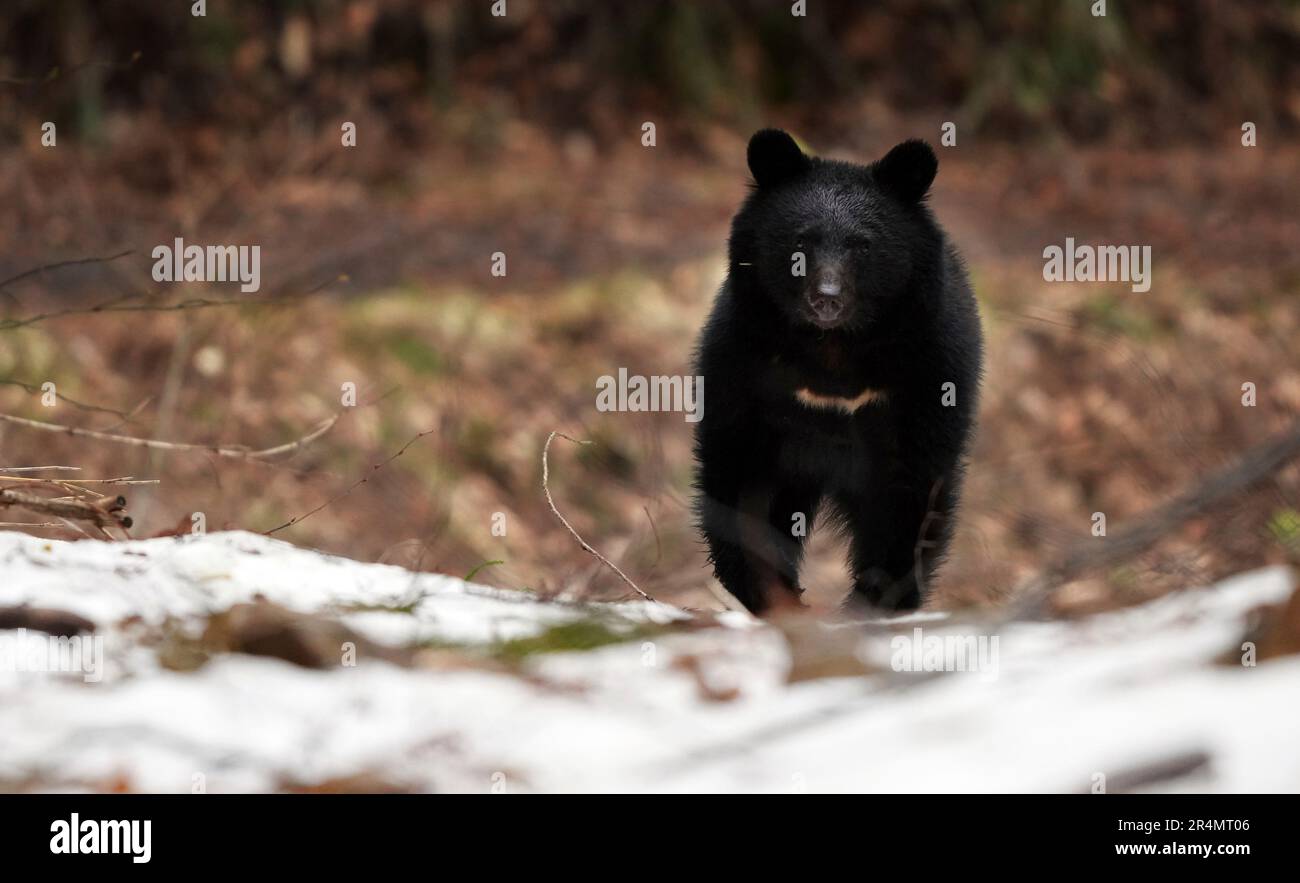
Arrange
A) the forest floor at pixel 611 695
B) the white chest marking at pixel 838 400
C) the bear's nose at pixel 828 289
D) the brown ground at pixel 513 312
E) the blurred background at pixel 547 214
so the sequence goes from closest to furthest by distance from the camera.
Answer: the forest floor at pixel 611 695, the bear's nose at pixel 828 289, the white chest marking at pixel 838 400, the brown ground at pixel 513 312, the blurred background at pixel 547 214

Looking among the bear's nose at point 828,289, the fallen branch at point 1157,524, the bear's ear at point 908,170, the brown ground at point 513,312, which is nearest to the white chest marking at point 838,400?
the bear's nose at point 828,289

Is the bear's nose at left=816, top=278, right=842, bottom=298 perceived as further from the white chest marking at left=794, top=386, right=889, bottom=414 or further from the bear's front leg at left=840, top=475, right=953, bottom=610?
the bear's front leg at left=840, top=475, right=953, bottom=610

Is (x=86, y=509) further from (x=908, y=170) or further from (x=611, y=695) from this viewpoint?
(x=908, y=170)

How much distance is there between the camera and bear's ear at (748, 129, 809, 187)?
16.6ft

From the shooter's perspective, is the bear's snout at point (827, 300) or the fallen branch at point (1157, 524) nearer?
the fallen branch at point (1157, 524)

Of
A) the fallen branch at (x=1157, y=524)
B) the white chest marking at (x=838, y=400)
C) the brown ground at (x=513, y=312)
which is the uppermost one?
the brown ground at (x=513, y=312)

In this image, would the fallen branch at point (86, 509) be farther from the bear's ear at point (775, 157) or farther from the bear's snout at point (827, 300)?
the bear's ear at point (775, 157)

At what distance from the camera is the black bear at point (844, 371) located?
497 cm

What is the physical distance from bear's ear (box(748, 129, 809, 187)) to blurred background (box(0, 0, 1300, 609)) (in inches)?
174

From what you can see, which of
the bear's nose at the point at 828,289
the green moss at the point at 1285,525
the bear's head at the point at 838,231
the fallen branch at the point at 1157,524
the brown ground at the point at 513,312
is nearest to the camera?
the fallen branch at the point at 1157,524

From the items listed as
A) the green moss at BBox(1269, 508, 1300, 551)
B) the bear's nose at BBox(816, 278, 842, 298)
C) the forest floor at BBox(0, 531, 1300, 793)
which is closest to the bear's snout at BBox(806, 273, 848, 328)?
the bear's nose at BBox(816, 278, 842, 298)

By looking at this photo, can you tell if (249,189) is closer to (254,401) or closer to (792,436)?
(254,401)

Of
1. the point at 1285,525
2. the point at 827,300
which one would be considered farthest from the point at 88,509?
the point at 1285,525

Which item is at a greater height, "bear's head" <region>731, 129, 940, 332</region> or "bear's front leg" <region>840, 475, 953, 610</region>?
"bear's head" <region>731, 129, 940, 332</region>
